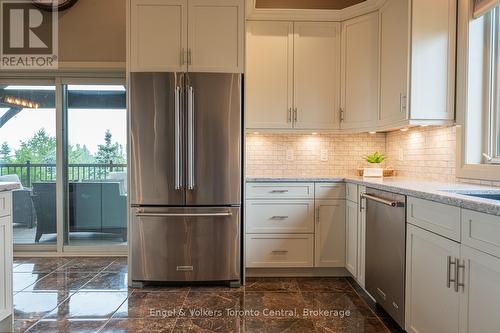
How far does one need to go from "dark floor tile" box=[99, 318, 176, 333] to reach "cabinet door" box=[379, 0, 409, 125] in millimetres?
2227

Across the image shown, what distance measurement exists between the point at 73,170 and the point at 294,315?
114 inches

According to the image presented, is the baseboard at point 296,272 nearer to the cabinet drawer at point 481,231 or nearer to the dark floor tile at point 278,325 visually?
the dark floor tile at point 278,325

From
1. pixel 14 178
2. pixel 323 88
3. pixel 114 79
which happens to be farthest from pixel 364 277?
pixel 14 178

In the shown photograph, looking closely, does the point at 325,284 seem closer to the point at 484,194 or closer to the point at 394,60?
the point at 484,194

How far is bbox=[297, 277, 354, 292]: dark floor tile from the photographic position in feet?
9.14

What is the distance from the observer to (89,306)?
242 centimetres

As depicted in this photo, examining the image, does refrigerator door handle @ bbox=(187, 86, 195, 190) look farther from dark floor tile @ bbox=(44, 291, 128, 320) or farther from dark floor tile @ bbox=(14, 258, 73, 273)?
dark floor tile @ bbox=(14, 258, 73, 273)

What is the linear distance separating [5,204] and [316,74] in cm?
271

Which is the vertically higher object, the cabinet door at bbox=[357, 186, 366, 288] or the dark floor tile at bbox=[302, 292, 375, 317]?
the cabinet door at bbox=[357, 186, 366, 288]

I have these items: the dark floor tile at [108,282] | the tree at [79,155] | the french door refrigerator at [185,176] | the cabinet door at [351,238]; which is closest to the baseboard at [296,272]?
the cabinet door at [351,238]

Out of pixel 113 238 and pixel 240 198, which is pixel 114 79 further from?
pixel 240 198

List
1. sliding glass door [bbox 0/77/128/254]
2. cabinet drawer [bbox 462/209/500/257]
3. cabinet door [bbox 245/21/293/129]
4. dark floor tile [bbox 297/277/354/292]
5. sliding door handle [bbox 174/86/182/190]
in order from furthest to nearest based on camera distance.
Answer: sliding glass door [bbox 0/77/128/254], cabinet door [bbox 245/21/293/129], dark floor tile [bbox 297/277/354/292], sliding door handle [bbox 174/86/182/190], cabinet drawer [bbox 462/209/500/257]

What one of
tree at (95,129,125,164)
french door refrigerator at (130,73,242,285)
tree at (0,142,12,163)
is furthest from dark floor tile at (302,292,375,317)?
tree at (0,142,12,163)

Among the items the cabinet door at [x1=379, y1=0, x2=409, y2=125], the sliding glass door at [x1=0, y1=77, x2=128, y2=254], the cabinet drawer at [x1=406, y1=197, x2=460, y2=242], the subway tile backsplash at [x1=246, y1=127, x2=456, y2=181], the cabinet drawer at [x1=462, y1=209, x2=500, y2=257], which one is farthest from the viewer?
the sliding glass door at [x1=0, y1=77, x2=128, y2=254]
